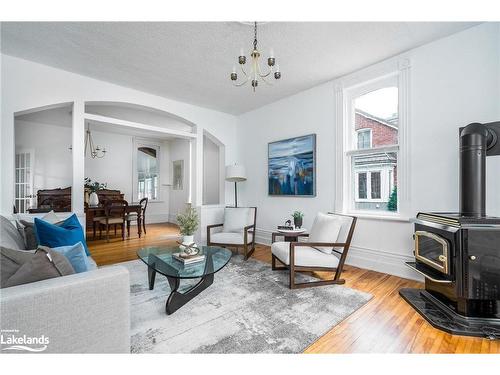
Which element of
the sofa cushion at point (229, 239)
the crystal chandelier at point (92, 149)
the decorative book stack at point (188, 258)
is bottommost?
the sofa cushion at point (229, 239)

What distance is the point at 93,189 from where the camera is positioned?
5746mm

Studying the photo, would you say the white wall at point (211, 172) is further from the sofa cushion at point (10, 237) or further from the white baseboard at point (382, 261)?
the sofa cushion at point (10, 237)

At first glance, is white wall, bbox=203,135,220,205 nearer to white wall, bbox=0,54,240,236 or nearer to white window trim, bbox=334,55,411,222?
white wall, bbox=0,54,240,236

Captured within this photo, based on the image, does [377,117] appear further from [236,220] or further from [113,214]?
[113,214]

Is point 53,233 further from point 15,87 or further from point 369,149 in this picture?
point 369,149

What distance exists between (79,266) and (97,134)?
6.39 metres

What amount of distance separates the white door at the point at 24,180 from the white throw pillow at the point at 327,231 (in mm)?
6650

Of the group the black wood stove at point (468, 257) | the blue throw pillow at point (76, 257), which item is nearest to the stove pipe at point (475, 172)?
the black wood stove at point (468, 257)

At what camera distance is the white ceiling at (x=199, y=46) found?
2.39 meters

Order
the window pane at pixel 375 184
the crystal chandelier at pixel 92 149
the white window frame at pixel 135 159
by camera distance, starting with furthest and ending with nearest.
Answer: the white window frame at pixel 135 159
the crystal chandelier at pixel 92 149
the window pane at pixel 375 184

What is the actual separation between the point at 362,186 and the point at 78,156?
4.30m

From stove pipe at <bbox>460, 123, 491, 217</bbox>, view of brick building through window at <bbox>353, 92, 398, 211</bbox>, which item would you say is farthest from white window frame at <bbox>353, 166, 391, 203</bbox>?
stove pipe at <bbox>460, 123, 491, 217</bbox>

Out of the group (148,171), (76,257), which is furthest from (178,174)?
(76,257)
